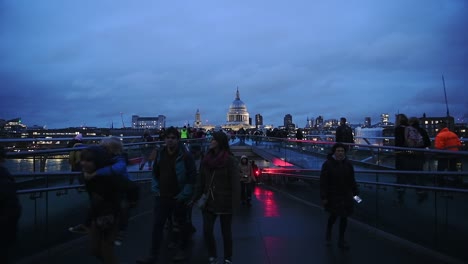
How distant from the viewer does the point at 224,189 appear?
567 cm

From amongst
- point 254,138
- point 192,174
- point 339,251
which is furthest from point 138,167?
point 254,138

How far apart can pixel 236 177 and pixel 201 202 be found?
23.9 inches

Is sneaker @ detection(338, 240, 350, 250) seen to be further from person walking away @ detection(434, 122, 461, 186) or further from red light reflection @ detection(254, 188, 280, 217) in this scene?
red light reflection @ detection(254, 188, 280, 217)

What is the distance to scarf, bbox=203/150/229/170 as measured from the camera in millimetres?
5703

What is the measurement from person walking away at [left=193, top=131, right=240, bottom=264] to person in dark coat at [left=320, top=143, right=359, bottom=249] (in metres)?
1.85

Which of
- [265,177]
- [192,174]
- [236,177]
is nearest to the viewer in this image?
[236,177]

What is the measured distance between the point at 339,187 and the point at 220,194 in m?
2.23

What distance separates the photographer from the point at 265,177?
60.3 feet

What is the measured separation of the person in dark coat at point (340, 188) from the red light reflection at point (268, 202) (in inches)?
121

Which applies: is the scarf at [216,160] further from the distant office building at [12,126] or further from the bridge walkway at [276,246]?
the distant office building at [12,126]

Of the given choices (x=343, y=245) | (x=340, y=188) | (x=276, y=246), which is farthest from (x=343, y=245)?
(x=276, y=246)

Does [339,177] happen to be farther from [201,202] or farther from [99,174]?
[99,174]

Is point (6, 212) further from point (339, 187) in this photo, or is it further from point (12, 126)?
point (12, 126)

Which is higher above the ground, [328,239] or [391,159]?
[391,159]
